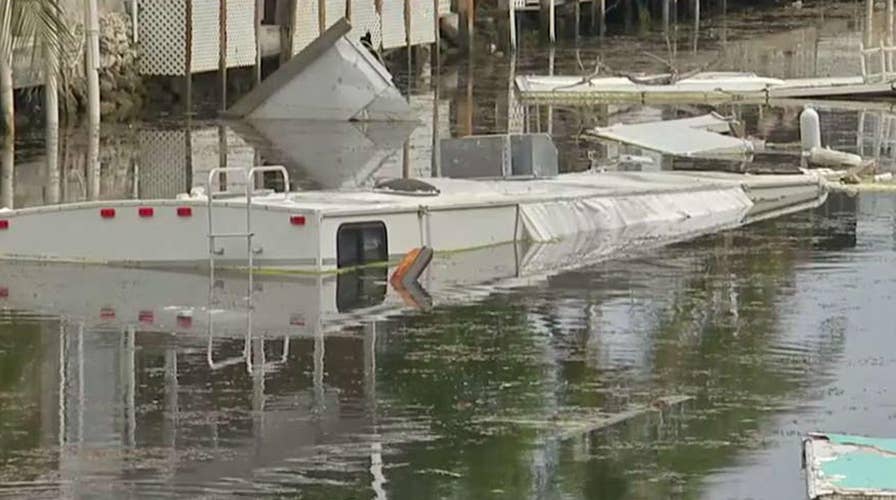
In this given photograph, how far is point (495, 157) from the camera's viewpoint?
25234mm

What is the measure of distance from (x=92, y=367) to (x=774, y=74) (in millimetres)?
31977

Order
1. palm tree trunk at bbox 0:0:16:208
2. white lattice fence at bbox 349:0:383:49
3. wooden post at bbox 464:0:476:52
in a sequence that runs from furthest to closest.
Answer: wooden post at bbox 464:0:476:52 < white lattice fence at bbox 349:0:383:49 < palm tree trunk at bbox 0:0:16:208

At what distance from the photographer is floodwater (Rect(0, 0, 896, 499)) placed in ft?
47.1

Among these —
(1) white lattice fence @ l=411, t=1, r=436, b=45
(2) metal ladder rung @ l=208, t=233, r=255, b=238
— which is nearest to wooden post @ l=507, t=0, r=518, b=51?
(1) white lattice fence @ l=411, t=1, r=436, b=45

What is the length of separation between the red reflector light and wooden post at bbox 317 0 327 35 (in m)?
24.2

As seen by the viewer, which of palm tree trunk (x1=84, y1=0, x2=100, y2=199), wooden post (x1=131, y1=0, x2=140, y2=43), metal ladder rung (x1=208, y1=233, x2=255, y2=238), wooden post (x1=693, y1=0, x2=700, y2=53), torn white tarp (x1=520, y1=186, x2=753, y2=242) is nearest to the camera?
metal ladder rung (x1=208, y1=233, x2=255, y2=238)

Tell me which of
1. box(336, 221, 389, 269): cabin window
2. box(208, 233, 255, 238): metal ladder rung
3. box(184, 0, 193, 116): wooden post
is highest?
box(184, 0, 193, 116): wooden post

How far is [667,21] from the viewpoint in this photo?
65.5 m

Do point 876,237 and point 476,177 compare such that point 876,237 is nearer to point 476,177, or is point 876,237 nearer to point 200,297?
point 476,177

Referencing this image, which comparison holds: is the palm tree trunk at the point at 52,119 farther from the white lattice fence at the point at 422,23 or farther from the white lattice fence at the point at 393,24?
the white lattice fence at the point at 422,23

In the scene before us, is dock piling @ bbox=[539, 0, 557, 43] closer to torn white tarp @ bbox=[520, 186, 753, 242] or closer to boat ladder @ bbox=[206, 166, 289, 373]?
torn white tarp @ bbox=[520, 186, 753, 242]

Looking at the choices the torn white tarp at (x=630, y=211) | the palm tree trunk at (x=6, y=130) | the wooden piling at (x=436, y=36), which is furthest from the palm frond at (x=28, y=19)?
the wooden piling at (x=436, y=36)

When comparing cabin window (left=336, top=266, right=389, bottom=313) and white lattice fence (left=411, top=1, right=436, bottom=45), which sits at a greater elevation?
white lattice fence (left=411, top=1, right=436, bottom=45)

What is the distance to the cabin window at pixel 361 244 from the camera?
21812mm
